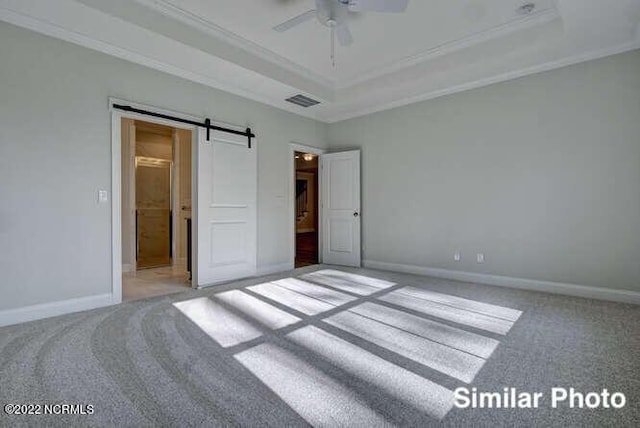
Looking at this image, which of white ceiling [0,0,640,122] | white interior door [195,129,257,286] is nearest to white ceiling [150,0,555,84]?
white ceiling [0,0,640,122]

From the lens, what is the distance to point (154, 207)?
22.4 ft

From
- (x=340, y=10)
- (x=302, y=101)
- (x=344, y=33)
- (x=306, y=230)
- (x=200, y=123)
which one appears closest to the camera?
(x=340, y=10)

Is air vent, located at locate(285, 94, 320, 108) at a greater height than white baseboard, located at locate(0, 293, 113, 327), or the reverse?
air vent, located at locate(285, 94, 320, 108)

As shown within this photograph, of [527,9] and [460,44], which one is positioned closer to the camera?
[527,9]

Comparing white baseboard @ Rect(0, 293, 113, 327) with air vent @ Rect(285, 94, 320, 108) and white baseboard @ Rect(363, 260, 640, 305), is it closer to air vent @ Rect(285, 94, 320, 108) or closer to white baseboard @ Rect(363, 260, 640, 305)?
air vent @ Rect(285, 94, 320, 108)

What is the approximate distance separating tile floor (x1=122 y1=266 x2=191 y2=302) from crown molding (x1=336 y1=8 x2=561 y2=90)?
13.3 feet

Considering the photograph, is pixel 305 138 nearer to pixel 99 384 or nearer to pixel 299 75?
pixel 299 75

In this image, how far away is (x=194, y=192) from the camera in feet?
14.8

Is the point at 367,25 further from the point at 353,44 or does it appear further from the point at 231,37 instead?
the point at 231,37

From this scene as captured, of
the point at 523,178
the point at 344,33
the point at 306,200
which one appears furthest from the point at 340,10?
the point at 306,200

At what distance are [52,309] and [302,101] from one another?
14.0 ft

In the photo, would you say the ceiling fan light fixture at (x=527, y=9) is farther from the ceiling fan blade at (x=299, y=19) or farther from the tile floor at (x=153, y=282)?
the tile floor at (x=153, y=282)

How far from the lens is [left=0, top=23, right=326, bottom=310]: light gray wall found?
301cm

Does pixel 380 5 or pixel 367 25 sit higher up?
pixel 367 25
